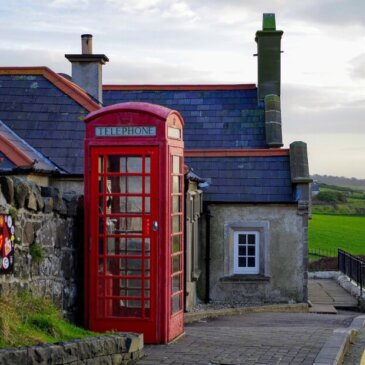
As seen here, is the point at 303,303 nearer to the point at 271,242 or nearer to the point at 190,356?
the point at 271,242

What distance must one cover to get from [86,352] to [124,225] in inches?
114

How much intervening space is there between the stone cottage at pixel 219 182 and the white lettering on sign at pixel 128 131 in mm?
5743

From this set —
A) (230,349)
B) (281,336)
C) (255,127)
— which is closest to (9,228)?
(230,349)

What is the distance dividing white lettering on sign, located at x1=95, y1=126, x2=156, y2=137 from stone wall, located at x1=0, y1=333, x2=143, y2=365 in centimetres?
269

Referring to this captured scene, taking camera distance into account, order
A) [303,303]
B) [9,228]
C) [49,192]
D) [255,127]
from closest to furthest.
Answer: [9,228], [49,192], [303,303], [255,127]

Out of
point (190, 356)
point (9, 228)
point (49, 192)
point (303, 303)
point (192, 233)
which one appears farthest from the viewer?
point (303, 303)

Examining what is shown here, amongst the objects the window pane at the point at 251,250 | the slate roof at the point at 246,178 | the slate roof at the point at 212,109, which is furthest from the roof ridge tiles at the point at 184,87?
the window pane at the point at 251,250

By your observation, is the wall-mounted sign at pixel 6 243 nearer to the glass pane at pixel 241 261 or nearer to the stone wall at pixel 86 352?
the stone wall at pixel 86 352

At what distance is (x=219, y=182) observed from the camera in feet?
74.2

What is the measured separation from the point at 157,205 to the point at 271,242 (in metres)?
11.2

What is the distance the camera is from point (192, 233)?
20.0 meters

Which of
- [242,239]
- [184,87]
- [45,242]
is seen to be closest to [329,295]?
[242,239]

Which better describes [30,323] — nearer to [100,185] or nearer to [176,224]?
[100,185]

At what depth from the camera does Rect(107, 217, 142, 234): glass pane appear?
11242mm
